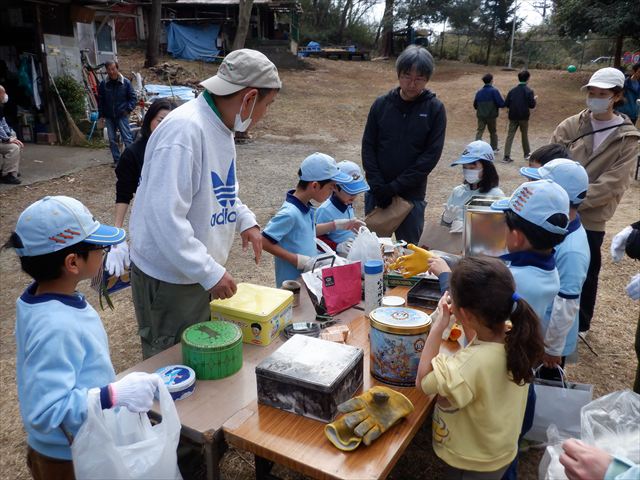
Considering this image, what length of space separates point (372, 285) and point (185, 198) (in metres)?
1.00

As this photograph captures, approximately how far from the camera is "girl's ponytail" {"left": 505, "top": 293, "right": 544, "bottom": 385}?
1.69 metres

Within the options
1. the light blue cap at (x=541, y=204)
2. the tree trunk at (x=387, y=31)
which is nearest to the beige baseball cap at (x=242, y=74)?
the light blue cap at (x=541, y=204)

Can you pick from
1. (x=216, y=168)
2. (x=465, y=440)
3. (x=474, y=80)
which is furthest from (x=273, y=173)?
(x=474, y=80)

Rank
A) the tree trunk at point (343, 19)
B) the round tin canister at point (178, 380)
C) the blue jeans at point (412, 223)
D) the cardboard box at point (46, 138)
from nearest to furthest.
A: the round tin canister at point (178, 380)
the blue jeans at point (412, 223)
the cardboard box at point (46, 138)
the tree trunk at point (343, 19)

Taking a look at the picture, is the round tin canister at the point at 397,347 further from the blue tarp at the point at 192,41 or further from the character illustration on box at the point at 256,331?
the blue tarp at the point at 192,41

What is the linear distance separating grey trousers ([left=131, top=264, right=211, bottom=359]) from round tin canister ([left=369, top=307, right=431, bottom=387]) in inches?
33.2

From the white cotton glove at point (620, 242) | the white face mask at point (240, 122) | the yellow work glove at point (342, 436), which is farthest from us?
the white cotton glove at point (620, 242)

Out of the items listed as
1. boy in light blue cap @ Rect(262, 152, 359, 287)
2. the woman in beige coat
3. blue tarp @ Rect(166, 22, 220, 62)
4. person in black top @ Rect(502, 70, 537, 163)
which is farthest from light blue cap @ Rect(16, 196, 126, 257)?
blue tarp @ Rect(166, 22, 220, 62)

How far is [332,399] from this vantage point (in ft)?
5.34

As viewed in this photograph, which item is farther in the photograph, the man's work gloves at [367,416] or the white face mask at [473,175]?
the white face mask at [473,175]

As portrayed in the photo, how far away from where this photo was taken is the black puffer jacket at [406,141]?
3.94 m

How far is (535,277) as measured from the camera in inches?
84.7

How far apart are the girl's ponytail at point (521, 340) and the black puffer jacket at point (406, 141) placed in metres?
2.32

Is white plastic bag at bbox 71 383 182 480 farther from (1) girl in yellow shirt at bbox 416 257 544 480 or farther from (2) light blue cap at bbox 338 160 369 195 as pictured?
(2) light blue cap at bbox 338 160 369 195
